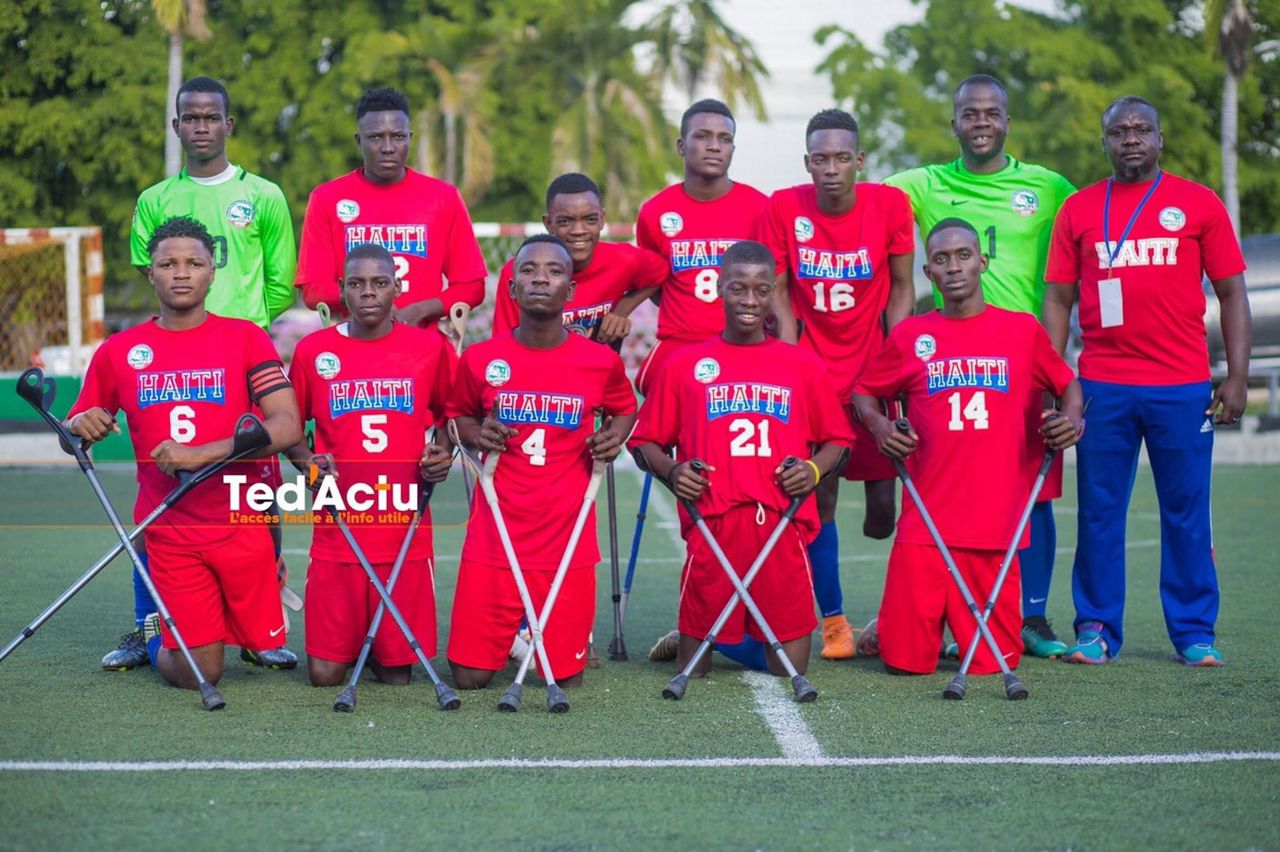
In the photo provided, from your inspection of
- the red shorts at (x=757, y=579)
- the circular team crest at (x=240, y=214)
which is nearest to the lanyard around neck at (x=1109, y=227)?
the red shorts at (x=757, y=579)

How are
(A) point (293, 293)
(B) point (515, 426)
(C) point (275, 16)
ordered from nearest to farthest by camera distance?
(B) point (515, 426) → (A) point (293, 293) → (C) point (275, 16)

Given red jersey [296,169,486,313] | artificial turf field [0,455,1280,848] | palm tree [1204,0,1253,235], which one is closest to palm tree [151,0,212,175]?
palm tree [1204,0,1253,235]

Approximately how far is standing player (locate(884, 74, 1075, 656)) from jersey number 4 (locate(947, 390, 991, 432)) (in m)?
0.68

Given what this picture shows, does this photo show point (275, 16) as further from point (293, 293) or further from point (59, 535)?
point (293, 293)

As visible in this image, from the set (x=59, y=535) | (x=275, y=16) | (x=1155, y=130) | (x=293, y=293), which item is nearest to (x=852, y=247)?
(x=1155, y=130)

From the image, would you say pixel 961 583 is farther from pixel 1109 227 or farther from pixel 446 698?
pixel 446 698

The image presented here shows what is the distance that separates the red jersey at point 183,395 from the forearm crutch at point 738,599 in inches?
68.5

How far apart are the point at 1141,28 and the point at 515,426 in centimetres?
2560

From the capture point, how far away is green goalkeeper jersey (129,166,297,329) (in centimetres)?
724

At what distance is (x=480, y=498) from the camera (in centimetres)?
653

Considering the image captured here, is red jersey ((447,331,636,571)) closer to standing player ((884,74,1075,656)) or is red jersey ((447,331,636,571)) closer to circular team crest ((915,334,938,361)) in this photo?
circular team crest ((915,334,938,361))

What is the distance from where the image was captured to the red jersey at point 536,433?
641 centimetres

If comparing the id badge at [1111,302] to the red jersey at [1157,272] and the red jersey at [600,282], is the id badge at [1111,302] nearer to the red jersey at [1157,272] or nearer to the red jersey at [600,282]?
the red jersey at [1157,272]

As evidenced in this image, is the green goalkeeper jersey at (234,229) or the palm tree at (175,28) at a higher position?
the palm tree at (175,28)
